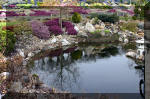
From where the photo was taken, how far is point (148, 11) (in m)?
17.7

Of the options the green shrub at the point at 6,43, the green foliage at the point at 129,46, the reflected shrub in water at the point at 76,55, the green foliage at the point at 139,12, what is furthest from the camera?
the green foliage at the point at 139,12

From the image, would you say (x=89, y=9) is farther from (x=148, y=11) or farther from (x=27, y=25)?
(x=27, y=25)

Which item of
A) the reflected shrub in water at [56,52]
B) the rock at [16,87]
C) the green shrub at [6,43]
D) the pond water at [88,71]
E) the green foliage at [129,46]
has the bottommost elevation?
the pond water at [88,71]

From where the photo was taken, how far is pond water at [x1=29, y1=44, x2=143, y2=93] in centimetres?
661

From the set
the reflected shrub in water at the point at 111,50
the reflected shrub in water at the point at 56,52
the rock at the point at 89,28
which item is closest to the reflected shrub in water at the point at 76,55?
the reflected shrub in water at the point at 56,52

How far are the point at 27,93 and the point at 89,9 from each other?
16.5m

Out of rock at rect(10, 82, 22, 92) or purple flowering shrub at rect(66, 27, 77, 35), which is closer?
rock at rect(10, 82, 22, 92)

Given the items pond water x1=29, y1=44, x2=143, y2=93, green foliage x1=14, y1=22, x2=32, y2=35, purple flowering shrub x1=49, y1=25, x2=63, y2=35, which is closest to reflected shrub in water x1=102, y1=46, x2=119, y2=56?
pond water x1=29, y1=44, x2=143, y2=93

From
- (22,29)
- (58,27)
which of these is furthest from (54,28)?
(22,29)

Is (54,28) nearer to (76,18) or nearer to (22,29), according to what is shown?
(22,29)

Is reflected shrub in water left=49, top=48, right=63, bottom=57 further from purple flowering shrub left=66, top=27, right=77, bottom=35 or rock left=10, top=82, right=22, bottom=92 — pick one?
rock left=10, top=82, right=22, bottom=92

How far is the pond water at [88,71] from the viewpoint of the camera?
6.61 meters

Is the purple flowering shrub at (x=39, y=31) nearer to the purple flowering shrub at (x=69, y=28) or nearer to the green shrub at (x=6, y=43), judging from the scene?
the purple flowering shrub at (x=69, y=28)

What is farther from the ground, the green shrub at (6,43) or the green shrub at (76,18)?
the green shrub at (76,18)
